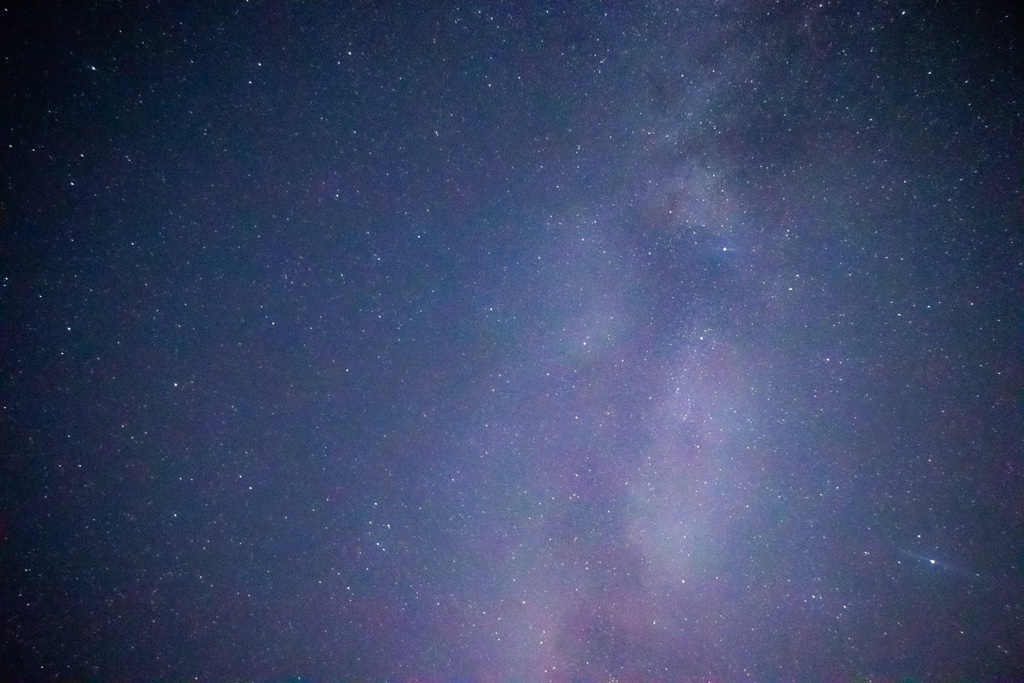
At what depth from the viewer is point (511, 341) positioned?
31.5 inches

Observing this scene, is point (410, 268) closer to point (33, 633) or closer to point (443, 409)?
point (443, 409)

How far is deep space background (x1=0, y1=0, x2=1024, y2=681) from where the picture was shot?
690 mm

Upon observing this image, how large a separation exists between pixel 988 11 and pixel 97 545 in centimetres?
149

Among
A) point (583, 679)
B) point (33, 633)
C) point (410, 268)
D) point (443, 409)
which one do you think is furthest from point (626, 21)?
point (33, 633)

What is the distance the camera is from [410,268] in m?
0.77

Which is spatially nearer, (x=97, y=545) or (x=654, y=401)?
(x=97, y=545)

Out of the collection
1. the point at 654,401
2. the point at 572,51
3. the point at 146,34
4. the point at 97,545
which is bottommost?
the point at 97,545

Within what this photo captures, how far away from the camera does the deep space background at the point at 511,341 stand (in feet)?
2.26

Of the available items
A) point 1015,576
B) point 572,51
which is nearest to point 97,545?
point 572,51

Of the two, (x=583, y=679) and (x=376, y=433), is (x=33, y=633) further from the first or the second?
(x=583, y=679)

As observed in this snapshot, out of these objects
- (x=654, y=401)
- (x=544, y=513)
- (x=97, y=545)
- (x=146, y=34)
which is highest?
(x=146, y=34)

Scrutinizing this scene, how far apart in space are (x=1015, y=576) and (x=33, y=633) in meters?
1.49

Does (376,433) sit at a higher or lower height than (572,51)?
lower

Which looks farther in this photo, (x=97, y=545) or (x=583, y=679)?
(x=583, y=679)
